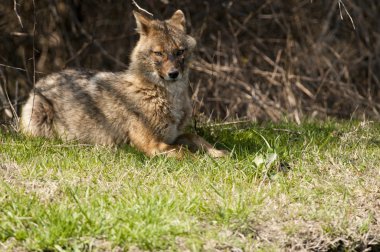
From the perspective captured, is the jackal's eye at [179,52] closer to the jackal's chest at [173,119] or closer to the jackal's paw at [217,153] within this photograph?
the jackal's chest at [173,119]

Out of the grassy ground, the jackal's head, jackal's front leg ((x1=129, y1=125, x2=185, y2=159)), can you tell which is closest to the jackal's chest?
jackal's front leg ((x1=129, y1=125, x2=185, y2=159))

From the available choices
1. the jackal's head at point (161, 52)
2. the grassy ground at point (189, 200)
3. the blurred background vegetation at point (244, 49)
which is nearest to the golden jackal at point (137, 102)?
the jackal's head at point (161, 52)

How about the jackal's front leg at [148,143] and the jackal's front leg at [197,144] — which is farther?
the jackal's front leg at [148,143]

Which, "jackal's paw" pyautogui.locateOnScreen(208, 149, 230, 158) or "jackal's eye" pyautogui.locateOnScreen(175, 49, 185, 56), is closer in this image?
"jackal's paw" pyautogui.locateOnScreen(208, 149, 230, 158)

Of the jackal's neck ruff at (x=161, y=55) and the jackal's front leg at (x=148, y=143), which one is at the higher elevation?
the jackal's neck ruff at (x=161, y=55)

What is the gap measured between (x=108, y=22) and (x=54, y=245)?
Answer: 9.00 m

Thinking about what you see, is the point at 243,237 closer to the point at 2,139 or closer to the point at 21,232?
the point at 21,232

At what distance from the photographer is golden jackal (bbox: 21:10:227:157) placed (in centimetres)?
734

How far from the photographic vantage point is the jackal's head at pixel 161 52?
7.30 metres

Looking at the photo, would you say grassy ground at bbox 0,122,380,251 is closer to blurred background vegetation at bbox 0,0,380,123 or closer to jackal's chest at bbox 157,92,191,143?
jackal's chest at bbox 157,92,191,143

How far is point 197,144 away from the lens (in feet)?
23.9

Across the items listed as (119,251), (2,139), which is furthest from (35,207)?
(2,139)

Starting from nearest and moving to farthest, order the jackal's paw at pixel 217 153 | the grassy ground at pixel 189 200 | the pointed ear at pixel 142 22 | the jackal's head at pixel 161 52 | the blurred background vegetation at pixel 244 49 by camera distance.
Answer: the grassy ground at pixel 189 200 → the jackal's paw at pixel 217 153 → the jackal's head at pixel 161 52 → the pointed ear at pixel 142 22 → the blurred background vegetation at pixel 244 49

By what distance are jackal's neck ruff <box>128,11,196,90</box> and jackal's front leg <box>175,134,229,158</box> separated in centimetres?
56
